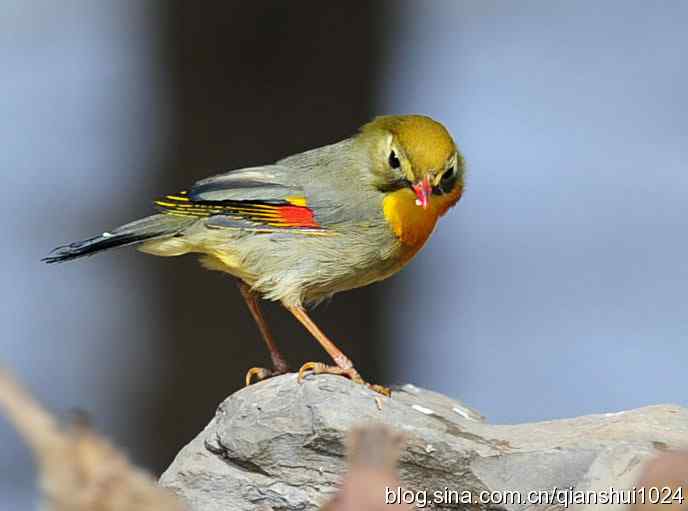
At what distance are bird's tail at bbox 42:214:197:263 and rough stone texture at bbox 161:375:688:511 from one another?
2.77ft

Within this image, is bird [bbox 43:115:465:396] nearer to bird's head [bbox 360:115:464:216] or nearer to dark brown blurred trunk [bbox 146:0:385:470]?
bird's head [bbox 360:115:464:216]

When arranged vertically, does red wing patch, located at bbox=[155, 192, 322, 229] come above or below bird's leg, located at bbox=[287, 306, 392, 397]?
above

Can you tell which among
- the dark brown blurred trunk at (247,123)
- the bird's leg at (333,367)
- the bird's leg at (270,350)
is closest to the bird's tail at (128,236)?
the bird's leg at (270,350)

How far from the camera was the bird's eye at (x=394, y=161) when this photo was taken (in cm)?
386

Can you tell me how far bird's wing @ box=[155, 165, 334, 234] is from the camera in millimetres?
3830

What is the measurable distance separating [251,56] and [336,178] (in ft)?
7.36

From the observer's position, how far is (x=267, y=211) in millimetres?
3836

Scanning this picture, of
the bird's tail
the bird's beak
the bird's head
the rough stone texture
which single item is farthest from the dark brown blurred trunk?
the rough stone texture

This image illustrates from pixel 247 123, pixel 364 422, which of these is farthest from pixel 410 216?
pixel 247 123

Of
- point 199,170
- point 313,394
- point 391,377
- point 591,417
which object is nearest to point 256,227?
point 313,394

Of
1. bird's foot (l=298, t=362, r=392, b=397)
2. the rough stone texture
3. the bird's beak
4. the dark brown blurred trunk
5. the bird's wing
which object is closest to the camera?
the rough stone texture

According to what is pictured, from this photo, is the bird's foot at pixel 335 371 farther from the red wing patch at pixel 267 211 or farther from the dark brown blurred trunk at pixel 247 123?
the dark brown blurred trunk at pixel 247 123

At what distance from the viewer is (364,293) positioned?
6180mm

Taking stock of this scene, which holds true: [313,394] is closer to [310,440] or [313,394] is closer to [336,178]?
[310,440]
